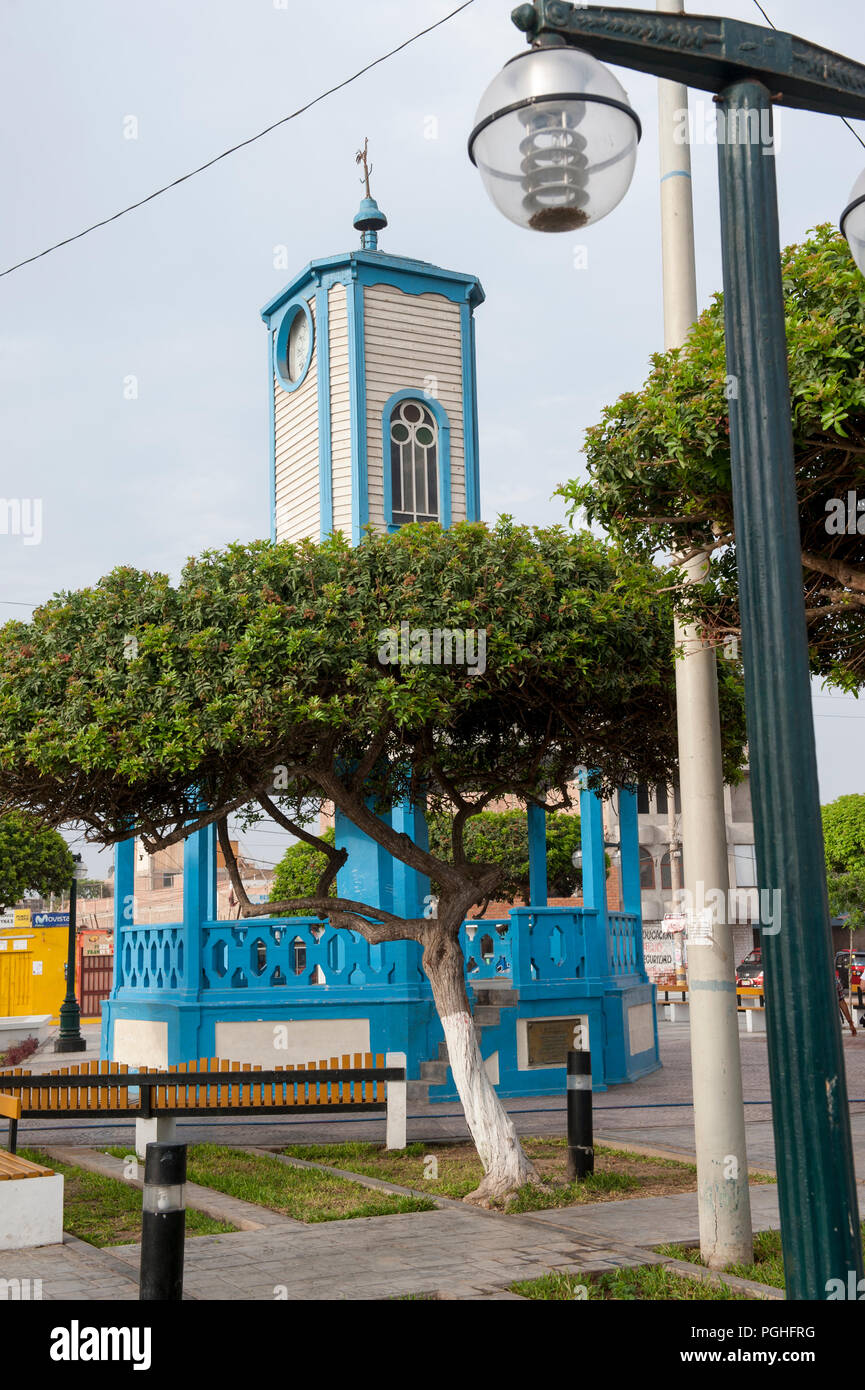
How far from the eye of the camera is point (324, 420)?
1858 cm

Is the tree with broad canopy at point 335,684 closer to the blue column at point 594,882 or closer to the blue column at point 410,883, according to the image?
the blue column at point 410,883

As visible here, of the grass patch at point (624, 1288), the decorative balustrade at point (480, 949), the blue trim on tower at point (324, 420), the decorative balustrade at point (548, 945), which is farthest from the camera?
the blue trim on tower at point (324, 420)

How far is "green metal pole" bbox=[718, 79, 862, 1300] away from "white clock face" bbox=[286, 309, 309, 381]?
1619cm

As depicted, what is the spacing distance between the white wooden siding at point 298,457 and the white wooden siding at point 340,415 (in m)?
0.41

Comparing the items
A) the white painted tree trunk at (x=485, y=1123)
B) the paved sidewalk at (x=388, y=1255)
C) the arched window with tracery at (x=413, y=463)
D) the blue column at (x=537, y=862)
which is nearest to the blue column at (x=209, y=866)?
the blue column at (x=537, y=862)

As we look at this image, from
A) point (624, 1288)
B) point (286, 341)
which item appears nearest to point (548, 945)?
point (624, 1288)

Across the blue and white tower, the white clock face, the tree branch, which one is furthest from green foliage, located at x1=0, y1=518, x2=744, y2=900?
the white clock face

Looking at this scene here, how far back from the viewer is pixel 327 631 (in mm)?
9172

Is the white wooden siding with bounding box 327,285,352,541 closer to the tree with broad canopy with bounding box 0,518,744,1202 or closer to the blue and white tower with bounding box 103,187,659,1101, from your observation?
the blue and white tower with bounding box 103,187,659,1101

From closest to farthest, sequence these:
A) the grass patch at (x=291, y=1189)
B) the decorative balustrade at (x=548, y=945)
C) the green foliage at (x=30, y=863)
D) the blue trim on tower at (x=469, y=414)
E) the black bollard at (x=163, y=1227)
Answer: the black bollard at (x=163, y=1227) → the grass patch at (x=291, y=1189) → the decorative balustrade at (x=548, y=945) → the blue trim on tower at (x=469, y=414) → the green foliage at (x=30, y=863)

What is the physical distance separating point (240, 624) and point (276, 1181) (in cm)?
438

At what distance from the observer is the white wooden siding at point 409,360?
18.5 metres
